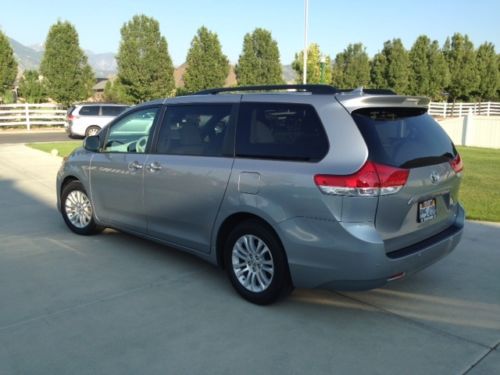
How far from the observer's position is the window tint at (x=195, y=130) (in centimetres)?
436

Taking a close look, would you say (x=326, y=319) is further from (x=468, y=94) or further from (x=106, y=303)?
(x=468, y=94)

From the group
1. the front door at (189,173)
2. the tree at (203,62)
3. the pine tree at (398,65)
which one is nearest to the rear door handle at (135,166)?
the front door at (189,173)

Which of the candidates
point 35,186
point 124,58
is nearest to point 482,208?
point 35,186

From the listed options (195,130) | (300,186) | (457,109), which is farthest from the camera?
(457,109)

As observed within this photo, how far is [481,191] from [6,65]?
26.9 metres

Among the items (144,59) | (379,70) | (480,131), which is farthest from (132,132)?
(379,70)

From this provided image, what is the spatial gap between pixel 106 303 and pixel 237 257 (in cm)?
116

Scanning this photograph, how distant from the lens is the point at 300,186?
142 inches

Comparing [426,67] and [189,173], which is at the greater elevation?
[426,67]

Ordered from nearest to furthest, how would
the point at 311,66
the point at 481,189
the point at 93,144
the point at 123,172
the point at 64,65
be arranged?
the point at 123,172
the point at 93,144
the point at 481,189
the point at 64,65
the point at 311,66

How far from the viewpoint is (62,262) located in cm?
515

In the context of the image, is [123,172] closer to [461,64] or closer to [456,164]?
[456,164]

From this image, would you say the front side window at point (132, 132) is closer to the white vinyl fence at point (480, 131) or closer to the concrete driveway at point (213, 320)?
the concrete driveway at point (213, 320)

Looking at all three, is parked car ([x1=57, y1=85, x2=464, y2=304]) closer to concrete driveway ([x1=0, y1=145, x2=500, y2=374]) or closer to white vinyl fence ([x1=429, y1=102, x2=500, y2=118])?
concrete driveway ([x1=0, y1=145, x2=500, y2=374])
